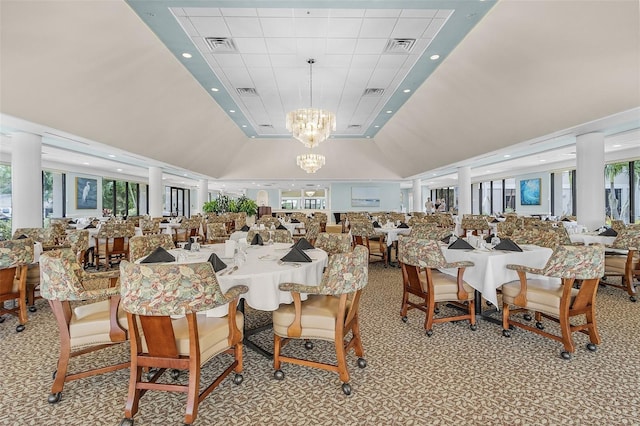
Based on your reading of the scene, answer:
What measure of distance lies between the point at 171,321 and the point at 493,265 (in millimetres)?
2952

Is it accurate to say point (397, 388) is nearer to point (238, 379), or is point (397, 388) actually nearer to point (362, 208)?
point (238, 379)

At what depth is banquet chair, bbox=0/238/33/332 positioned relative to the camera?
3.31 meters

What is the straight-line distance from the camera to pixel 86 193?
44.9 ft

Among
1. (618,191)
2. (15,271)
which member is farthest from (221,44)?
(618,191)

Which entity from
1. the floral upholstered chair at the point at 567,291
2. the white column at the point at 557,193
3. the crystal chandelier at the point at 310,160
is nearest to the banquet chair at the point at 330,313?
the floral upholstered chair at the point at 567,291

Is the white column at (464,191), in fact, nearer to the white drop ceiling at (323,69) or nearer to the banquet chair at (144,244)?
the white drop ceiling at (323,69)

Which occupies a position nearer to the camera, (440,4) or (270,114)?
(440,4)

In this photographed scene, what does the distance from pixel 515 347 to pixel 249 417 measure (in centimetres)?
249

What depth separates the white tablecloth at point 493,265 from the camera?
3.19 meters

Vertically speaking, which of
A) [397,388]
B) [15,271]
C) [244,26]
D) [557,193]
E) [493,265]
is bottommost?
[397,388]

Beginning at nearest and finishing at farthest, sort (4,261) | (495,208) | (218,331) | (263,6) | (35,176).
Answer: (218,331) → (4,261) → (263,6) → (35,176) → (495,208)

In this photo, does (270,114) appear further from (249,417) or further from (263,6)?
(249,417)

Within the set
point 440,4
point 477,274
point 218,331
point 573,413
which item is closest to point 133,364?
point 218,331

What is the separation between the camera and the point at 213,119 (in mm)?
9789
